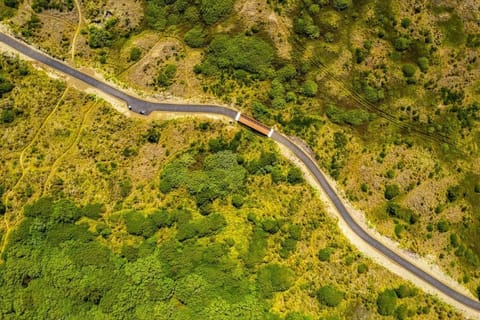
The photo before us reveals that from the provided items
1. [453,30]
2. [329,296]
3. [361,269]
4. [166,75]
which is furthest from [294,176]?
[453,30]

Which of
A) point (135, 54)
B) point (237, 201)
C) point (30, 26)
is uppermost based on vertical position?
point (30, 26)

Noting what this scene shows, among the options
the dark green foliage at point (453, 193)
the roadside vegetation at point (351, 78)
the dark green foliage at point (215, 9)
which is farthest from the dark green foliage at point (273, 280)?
the dark green foliage at point (215, 9)

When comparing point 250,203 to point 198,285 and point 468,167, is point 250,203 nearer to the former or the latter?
point 198,285

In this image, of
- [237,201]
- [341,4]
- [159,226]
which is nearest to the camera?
[159,226]

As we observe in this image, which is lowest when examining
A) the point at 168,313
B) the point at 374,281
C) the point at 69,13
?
the point at 168,313

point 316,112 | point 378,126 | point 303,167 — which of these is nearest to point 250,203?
point 303,167

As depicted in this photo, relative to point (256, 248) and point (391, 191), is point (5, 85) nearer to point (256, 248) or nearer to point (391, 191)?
point (256, 248)
